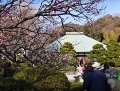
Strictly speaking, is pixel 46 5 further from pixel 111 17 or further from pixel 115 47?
pixel 111 17

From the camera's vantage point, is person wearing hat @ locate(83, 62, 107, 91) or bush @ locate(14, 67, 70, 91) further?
bush @ locate(14, 67, 70, 91)

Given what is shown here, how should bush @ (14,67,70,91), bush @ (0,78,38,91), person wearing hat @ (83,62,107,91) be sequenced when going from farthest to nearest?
A: bush @ (14,67,70,91) < person wearing hat @ (83,62,107,91) < bush @ (0,78,38,91)

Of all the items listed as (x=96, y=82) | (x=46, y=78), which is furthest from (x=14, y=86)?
(x=46, y=78)

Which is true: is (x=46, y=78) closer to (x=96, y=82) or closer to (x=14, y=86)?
(x=96, y=82)

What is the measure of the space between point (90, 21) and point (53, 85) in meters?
2.63

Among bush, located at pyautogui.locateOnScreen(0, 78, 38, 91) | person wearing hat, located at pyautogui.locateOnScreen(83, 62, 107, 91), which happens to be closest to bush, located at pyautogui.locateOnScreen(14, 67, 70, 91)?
person wearing hat, located at pyautogui.locateOnScreen(83, 62, 107, 91)

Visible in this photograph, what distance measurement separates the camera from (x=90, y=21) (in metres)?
5.64

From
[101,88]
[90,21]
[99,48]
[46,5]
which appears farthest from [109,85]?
[99,48]

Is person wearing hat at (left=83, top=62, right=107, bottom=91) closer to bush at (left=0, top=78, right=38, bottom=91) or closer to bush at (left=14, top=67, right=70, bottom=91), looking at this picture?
bush at (left=0, top=78, right=38, bottom=91)

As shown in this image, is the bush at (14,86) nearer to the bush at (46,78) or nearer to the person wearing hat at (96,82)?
the person wearing hat at (96,82)

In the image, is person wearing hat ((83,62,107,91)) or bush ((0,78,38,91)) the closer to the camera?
bush ((0,78,38,91))

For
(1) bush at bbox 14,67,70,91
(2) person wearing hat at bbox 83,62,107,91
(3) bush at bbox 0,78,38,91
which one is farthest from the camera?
(1) bush at bbox 14,67,70,91

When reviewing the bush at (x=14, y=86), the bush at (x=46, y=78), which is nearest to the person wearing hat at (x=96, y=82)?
the bush at (x=14, y=86)

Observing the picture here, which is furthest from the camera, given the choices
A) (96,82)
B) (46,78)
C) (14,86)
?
(46,78)
